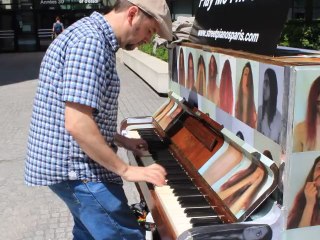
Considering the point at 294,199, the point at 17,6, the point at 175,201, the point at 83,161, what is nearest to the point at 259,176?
the point at 294,199

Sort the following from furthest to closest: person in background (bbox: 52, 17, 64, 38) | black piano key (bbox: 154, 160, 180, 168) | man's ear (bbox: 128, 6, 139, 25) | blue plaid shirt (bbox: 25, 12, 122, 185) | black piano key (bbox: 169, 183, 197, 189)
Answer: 1. person in background (bbox: 52, 17, 64, 38)
2. black piano key (bbox: 154, 160, 180, 168)
3. black piano key (bbox: 169, 183, 197, 189)
4. man's ear (bbox: 128, 6, 139, 25)
5. blue plaid shirt (bbox: 25, 12, 122, 185)

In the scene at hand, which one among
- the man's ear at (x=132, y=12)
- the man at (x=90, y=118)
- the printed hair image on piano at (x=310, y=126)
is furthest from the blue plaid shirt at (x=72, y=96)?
the printed hair image on piano at (x=310, y=126)

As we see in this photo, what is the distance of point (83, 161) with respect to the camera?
215 centimetres

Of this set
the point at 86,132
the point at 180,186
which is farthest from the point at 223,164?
the point at 86,132

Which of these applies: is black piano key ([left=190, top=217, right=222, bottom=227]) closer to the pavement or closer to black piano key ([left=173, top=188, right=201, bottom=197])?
black piano key ([left=173, top=188, right=201, bottom=197])

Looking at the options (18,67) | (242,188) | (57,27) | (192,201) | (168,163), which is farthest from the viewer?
(57,27)

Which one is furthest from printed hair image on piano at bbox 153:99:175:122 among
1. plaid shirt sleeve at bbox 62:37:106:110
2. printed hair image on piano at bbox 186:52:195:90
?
plaid shirt sleeve at bbox 62:37:106:110

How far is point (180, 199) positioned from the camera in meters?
2.36

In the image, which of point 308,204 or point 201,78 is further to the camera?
point 201,78

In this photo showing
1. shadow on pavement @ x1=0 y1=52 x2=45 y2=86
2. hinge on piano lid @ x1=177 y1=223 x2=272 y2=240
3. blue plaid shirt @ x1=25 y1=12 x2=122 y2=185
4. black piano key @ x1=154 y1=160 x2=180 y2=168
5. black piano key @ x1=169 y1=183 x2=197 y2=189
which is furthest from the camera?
shadow on pavement @ x1=0 y1=52 x2=45 y2=86

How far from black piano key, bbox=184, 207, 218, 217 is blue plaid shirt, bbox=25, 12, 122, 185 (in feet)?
1.37

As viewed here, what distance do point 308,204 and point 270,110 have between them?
45 centimetres

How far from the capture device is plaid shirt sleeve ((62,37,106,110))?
1932mm

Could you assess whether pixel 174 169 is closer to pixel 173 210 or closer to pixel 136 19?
pixel 173 210
